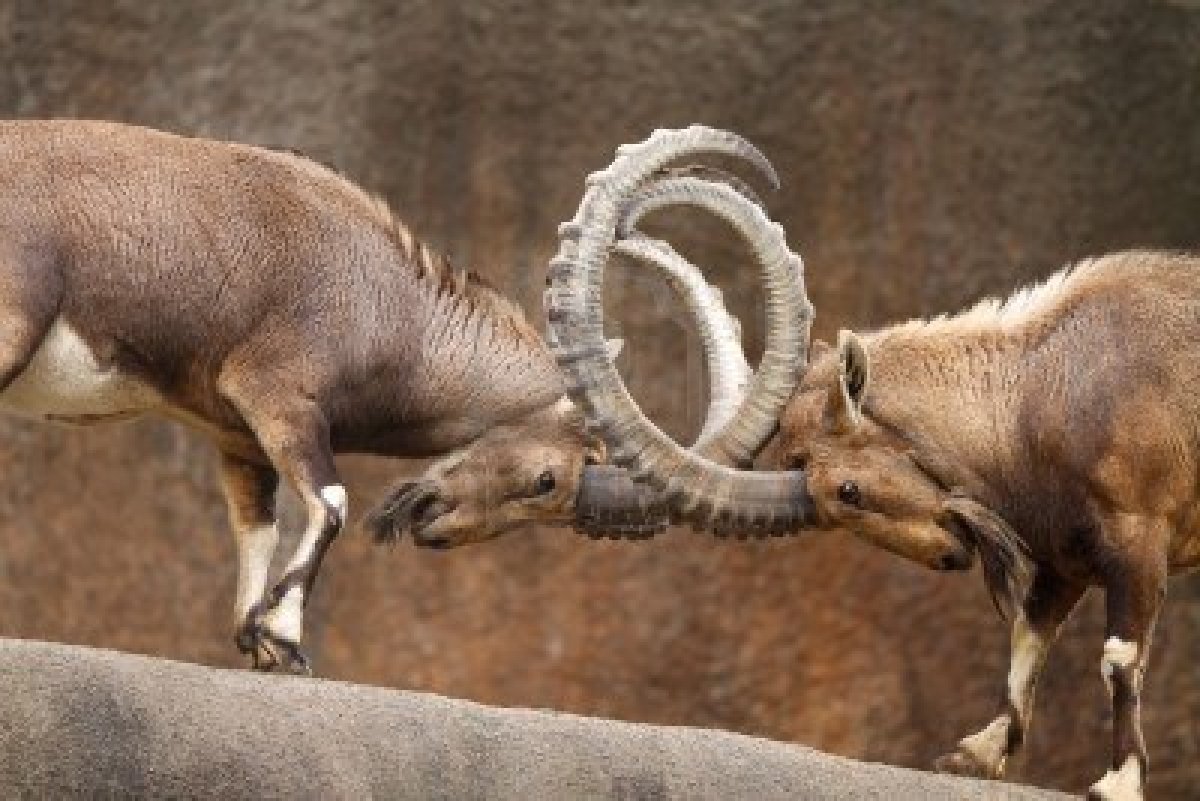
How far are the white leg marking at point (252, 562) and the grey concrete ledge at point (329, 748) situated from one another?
135 cm

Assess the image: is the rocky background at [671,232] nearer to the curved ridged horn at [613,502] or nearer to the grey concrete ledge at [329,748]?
the curved ridged horn at [613,502]

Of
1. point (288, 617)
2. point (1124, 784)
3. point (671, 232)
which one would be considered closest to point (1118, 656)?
point (1124, 784)

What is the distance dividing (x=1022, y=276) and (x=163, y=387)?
5.07 meters

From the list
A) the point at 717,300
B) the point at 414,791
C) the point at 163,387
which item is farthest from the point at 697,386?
the point at 414,791

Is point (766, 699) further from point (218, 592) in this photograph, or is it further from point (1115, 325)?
point (1115, 325)

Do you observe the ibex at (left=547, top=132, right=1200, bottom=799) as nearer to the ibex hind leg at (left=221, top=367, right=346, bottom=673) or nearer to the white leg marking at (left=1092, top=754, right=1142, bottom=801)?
the white leg marking at (left=1092, top=754, right=1142, bottom=801)

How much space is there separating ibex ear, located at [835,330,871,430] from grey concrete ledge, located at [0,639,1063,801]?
151 centimetres

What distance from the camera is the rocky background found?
14508 mm

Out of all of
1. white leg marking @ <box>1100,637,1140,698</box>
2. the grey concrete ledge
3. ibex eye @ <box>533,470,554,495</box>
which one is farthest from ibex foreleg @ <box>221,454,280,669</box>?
white leg marking @ <box>1100,637,1140,698</box>

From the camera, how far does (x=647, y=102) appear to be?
14.6 m

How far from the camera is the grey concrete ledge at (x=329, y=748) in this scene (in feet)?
29.6

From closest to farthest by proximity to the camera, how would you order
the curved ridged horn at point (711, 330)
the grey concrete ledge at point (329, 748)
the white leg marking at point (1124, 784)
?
the grey concrete ledge at point (329, 748), the white leg marking at point (1124, 784), the curved ridged horn at point (711, 330)

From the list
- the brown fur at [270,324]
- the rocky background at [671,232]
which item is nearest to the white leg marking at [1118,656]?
the brown fur at [270,324]

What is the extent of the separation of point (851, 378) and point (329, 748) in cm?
301
